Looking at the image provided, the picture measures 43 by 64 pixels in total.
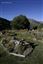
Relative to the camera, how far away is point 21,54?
26578mm

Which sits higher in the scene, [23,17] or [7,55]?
[7,55]

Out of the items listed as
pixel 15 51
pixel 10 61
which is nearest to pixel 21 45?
pixel 15 51

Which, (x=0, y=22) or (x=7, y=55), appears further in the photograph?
(x=0, y=22)

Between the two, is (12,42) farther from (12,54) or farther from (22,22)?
(22,22)

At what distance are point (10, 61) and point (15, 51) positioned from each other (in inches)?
215

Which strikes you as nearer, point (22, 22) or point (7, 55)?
point (7, 55)

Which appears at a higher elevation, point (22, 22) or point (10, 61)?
point (10, 61)

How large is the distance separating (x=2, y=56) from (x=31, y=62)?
512 centimetres

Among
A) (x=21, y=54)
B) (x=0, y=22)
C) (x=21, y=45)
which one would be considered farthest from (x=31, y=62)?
(x=0, y=22)

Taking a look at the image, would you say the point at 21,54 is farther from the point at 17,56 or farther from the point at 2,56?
the point at 2,56

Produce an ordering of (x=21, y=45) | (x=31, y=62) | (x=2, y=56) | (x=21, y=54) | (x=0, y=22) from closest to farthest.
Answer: (x=31, y=62) < (x=2, y=56) < (x=21, y=54) < (x=21, y=45) < (x=0, y=22)

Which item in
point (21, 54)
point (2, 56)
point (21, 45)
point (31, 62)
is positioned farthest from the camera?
point (21, 45)

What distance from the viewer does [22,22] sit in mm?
119125

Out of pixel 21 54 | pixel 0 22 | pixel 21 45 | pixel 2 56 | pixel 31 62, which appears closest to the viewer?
pixel 31 62
